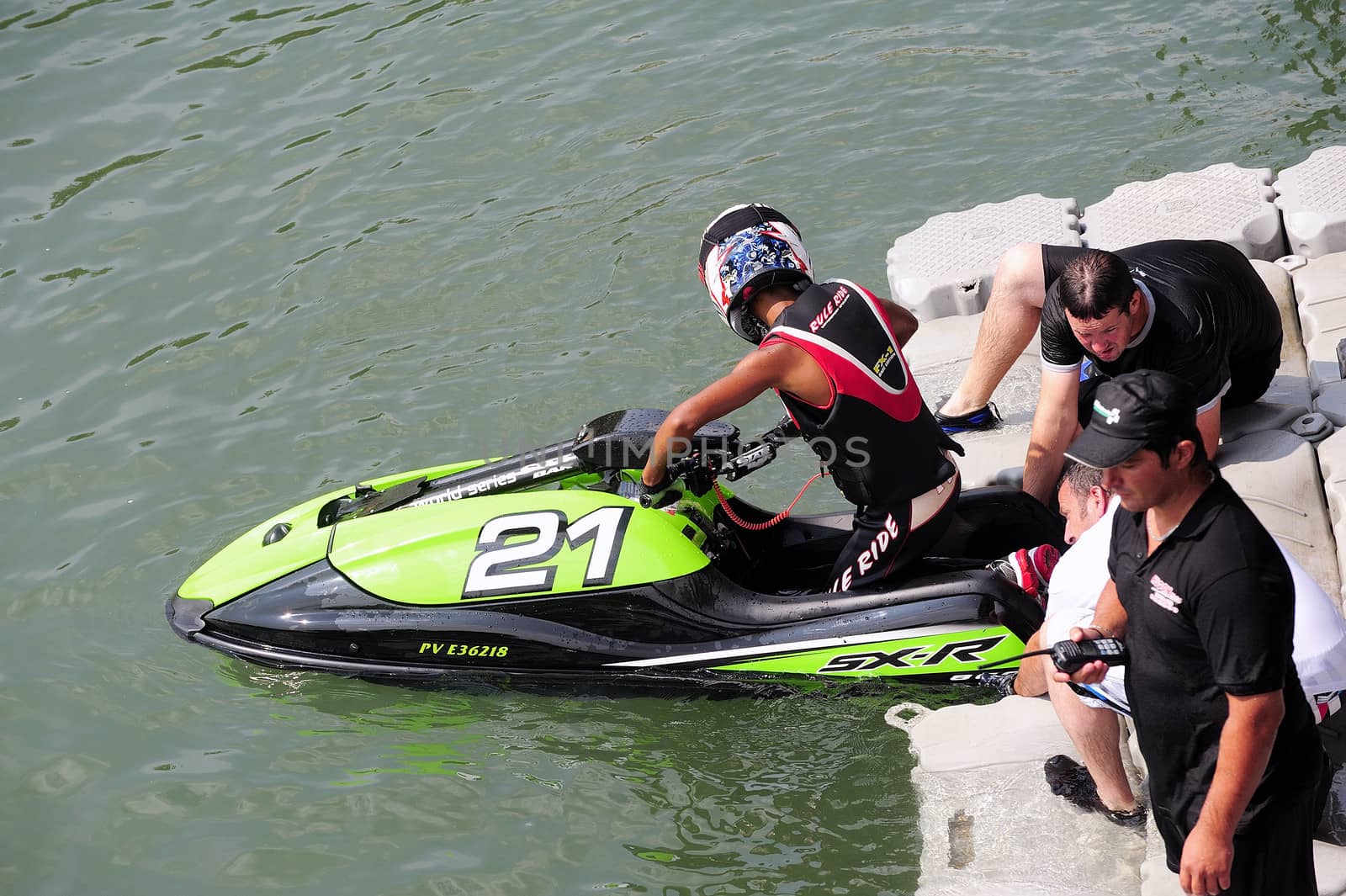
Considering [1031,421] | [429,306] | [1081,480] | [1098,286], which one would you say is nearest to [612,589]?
[1081,480]

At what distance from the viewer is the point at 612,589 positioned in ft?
13.1

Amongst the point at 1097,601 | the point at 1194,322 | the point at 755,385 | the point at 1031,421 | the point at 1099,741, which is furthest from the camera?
the point at 1031,421

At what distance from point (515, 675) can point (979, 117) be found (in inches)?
189

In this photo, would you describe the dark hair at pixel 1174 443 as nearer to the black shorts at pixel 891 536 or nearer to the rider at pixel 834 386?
the rider at pixel 834 386

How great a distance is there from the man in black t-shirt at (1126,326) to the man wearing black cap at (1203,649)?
1280mm

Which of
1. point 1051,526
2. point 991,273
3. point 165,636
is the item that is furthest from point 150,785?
point 991,273

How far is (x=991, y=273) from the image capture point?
559 cm

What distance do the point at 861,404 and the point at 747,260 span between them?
A: 20.2 inches

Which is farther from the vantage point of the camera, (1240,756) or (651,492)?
(651,492)

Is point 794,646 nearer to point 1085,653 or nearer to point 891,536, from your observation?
point 891,536

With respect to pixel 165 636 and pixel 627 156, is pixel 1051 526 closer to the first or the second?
pixel 165 636

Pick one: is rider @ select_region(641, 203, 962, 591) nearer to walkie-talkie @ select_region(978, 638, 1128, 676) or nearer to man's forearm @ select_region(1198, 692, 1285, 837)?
walkie-talkie @ select_region(978, 638, 1128, 676)

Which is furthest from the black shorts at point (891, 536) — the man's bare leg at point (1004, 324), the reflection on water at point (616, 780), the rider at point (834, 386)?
the man's bare leg at point (1004, 324)

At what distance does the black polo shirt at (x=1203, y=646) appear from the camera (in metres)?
2.23
